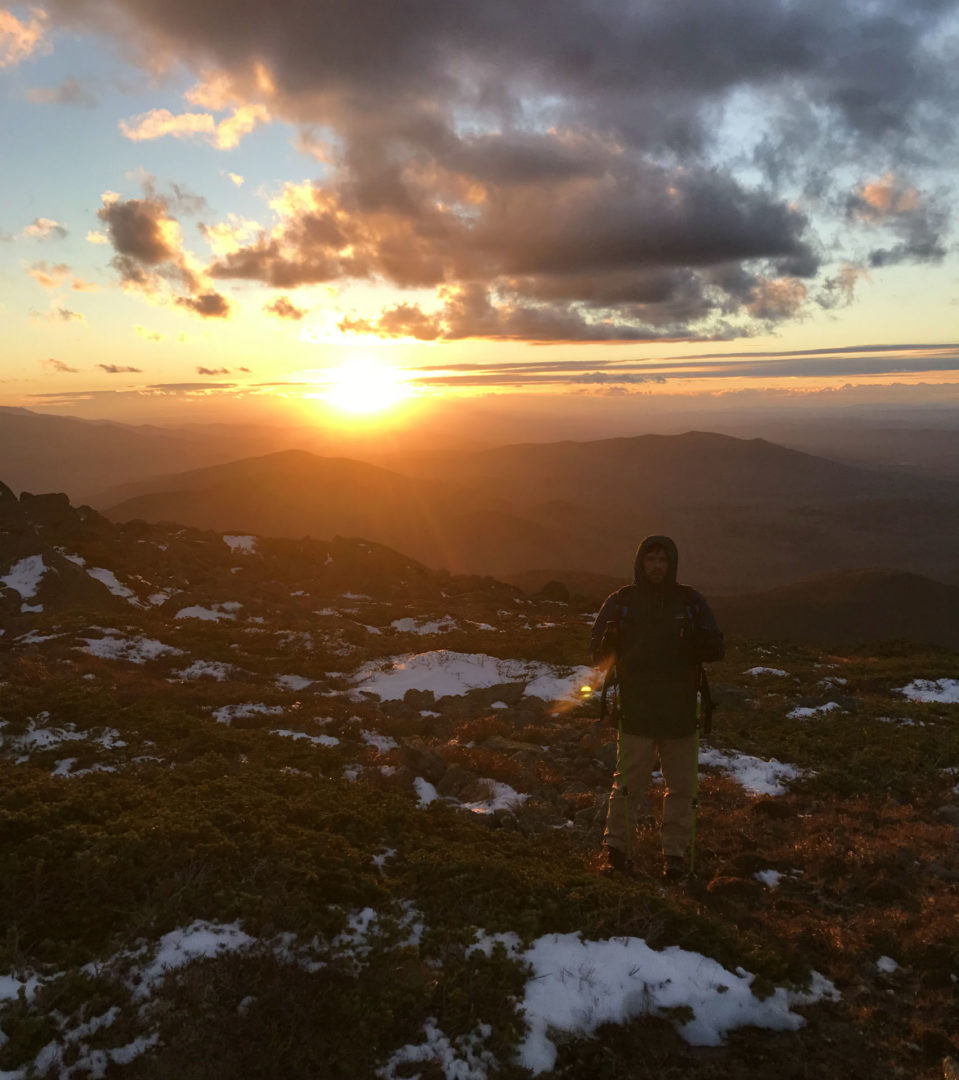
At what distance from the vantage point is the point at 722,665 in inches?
911

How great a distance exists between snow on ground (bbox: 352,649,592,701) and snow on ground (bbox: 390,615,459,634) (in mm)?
9101

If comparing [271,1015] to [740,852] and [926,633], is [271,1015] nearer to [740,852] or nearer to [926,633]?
[740,852]

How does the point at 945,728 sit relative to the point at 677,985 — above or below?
below

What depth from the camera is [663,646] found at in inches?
276

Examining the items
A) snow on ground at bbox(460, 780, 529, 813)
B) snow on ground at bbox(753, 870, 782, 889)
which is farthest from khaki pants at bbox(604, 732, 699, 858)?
snow on ground at bbox(460, 780, 529, 813)

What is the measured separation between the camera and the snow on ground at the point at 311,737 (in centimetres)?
1211

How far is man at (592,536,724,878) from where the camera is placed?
6.98m

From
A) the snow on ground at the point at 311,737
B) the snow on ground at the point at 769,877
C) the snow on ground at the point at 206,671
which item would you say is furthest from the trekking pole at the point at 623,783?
the snow on ground at the point at 206,671

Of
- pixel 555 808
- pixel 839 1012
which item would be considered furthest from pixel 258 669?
pixel 839 1012

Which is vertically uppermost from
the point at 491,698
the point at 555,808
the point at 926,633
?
the point at 555,808

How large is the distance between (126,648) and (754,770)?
17455mm

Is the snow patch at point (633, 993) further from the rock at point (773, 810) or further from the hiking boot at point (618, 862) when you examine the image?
the rock at point (773, 810)

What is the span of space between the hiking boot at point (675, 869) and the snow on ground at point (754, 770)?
375 cm

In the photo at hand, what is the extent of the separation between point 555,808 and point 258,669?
492 inches
